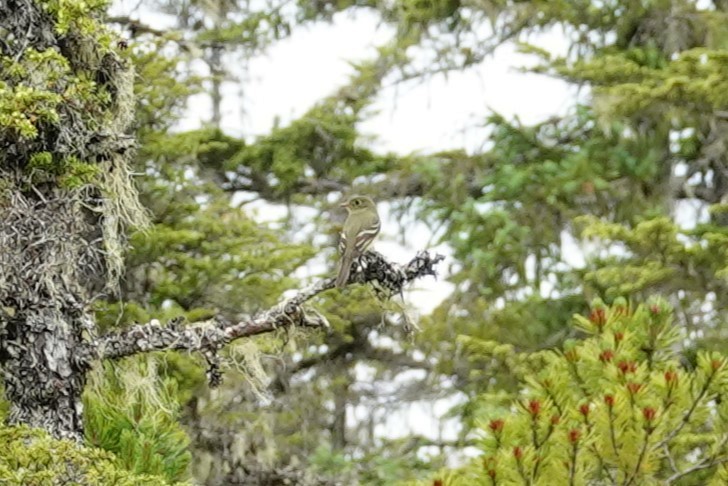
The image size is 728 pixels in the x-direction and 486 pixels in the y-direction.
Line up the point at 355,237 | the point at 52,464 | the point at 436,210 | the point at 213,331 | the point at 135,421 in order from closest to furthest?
the point at 52,464 < the point at 213,331 < the point at 135,421 < the point at 355,237 < the point at 436,210

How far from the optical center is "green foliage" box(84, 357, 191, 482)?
5.33m

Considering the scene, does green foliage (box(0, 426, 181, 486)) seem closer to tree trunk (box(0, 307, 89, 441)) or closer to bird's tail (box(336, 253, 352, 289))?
tree trunk (box(0, 307, 89, 441))

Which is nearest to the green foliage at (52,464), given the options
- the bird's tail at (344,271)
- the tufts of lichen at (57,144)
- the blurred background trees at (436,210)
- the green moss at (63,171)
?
the tufts of lichen at (57,144)

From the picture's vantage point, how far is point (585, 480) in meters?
6.10

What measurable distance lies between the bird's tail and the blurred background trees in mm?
3347

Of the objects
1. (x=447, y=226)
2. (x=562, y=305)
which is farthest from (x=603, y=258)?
(x=447, y=226)

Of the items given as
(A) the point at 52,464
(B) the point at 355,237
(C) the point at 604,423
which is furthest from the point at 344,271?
(A) the point at 52,464

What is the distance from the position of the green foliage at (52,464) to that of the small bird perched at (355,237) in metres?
1.22

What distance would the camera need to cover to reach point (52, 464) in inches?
179

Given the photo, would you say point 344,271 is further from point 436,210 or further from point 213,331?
point 436,210

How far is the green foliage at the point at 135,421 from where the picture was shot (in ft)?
17.5

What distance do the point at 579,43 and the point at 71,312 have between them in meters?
8.49

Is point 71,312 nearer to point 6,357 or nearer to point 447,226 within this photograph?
point 6,357

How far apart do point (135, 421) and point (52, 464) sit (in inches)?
44.1
